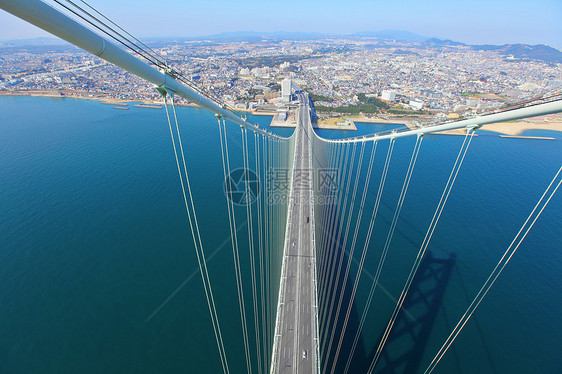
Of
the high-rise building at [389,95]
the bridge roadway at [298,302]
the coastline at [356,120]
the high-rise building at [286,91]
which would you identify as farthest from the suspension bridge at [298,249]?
the high-rise building at [389,95]

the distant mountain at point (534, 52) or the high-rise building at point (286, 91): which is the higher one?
the distant mountain at point (534, 52)

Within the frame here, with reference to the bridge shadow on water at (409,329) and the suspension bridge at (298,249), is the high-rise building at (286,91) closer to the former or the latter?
the suspension bridge at (298,249)

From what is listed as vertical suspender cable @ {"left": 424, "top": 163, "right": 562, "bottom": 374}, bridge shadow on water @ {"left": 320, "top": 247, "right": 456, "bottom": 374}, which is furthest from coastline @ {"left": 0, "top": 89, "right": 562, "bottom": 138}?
bridge shadow on water @ {"left": 320, "top": 247, "right": 456, "bottom": 374}

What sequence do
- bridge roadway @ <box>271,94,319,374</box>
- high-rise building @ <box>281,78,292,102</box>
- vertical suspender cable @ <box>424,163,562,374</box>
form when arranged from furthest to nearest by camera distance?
A: 1. high-rise building @ <box>281,78,292,102</box>
2. bridge roadway @ <box>271,94,319,374</box>
3. vertical suspender cable @ <box>424,163,562,374</box>

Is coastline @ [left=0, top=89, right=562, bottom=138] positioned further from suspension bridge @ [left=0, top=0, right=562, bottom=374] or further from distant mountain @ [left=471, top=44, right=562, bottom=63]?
distant mountain @ [left=471, top=44, right=562, bottom=63]

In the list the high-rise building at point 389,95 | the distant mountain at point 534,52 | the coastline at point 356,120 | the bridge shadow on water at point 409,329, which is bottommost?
the bridge shadow on water at point 409,329

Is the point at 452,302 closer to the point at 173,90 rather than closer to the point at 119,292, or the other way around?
the point at 173,90

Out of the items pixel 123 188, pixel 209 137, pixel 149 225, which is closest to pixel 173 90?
pixel 149 225
